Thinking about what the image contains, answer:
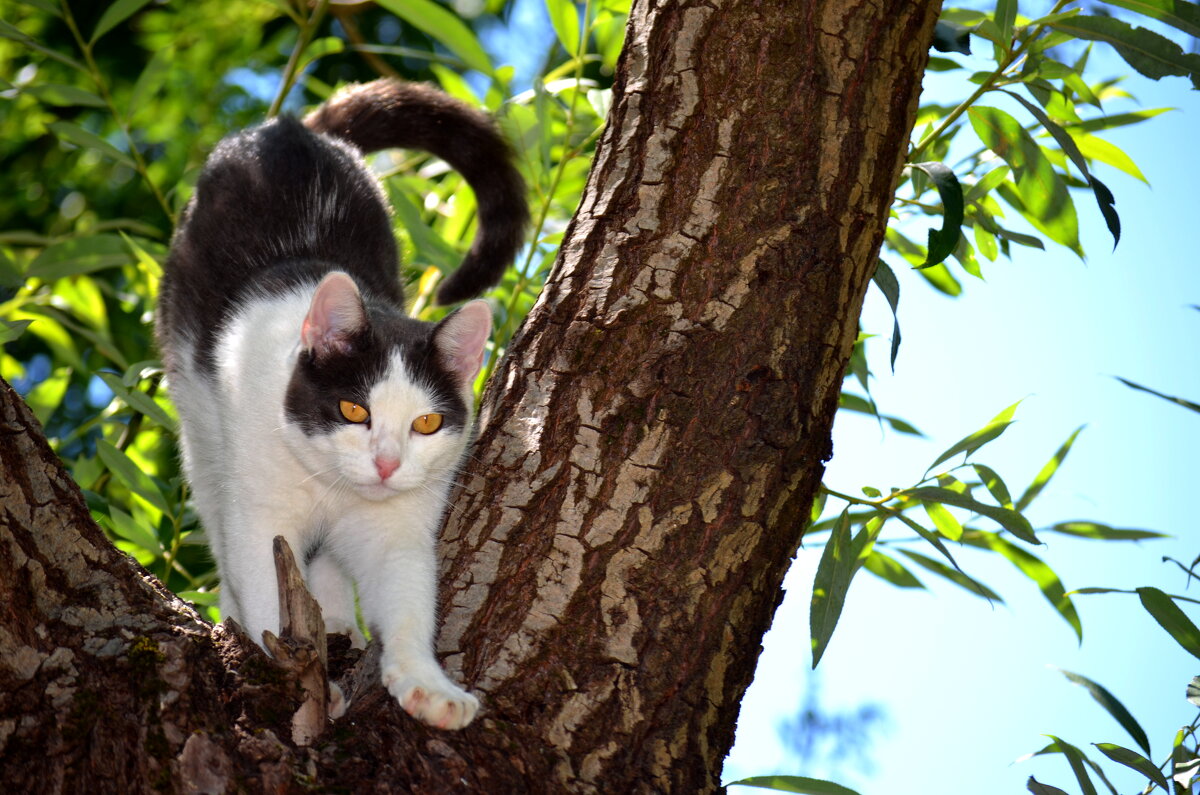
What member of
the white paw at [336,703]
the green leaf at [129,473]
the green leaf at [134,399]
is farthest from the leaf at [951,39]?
the green leaf at [129,473]

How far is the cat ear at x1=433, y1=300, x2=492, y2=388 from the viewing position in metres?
2.42

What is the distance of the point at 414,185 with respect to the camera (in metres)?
3.31

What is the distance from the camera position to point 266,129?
3.02 meters

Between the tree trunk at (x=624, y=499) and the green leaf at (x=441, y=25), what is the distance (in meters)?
0.85

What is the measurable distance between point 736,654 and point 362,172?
6.43ft

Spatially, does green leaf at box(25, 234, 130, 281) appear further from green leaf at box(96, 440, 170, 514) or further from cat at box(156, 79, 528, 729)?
green leaf at box(96, 440, 170, 514)

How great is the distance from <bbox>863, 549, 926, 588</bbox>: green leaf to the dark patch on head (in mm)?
1087

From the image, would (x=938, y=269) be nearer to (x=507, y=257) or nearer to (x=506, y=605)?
(x=507, y=257)

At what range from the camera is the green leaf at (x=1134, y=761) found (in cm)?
191

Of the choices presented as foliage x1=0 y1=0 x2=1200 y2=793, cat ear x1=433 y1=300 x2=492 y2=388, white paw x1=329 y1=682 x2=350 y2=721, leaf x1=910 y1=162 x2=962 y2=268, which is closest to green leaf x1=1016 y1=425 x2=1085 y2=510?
foliage x1=0 y1=0 x2=1200 y2=793

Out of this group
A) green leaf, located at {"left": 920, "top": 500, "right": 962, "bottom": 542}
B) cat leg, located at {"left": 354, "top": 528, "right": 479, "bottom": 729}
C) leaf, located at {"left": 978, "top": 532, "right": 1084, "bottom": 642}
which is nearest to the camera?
cat leg, located at {"left": 354, "top": 528, "right": 479, "bottom": 729}

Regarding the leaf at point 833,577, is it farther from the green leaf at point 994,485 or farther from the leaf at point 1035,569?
the leaf at point 1035,569

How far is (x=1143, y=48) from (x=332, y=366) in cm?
177

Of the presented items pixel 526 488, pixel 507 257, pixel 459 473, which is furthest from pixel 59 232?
pixel 526 488
